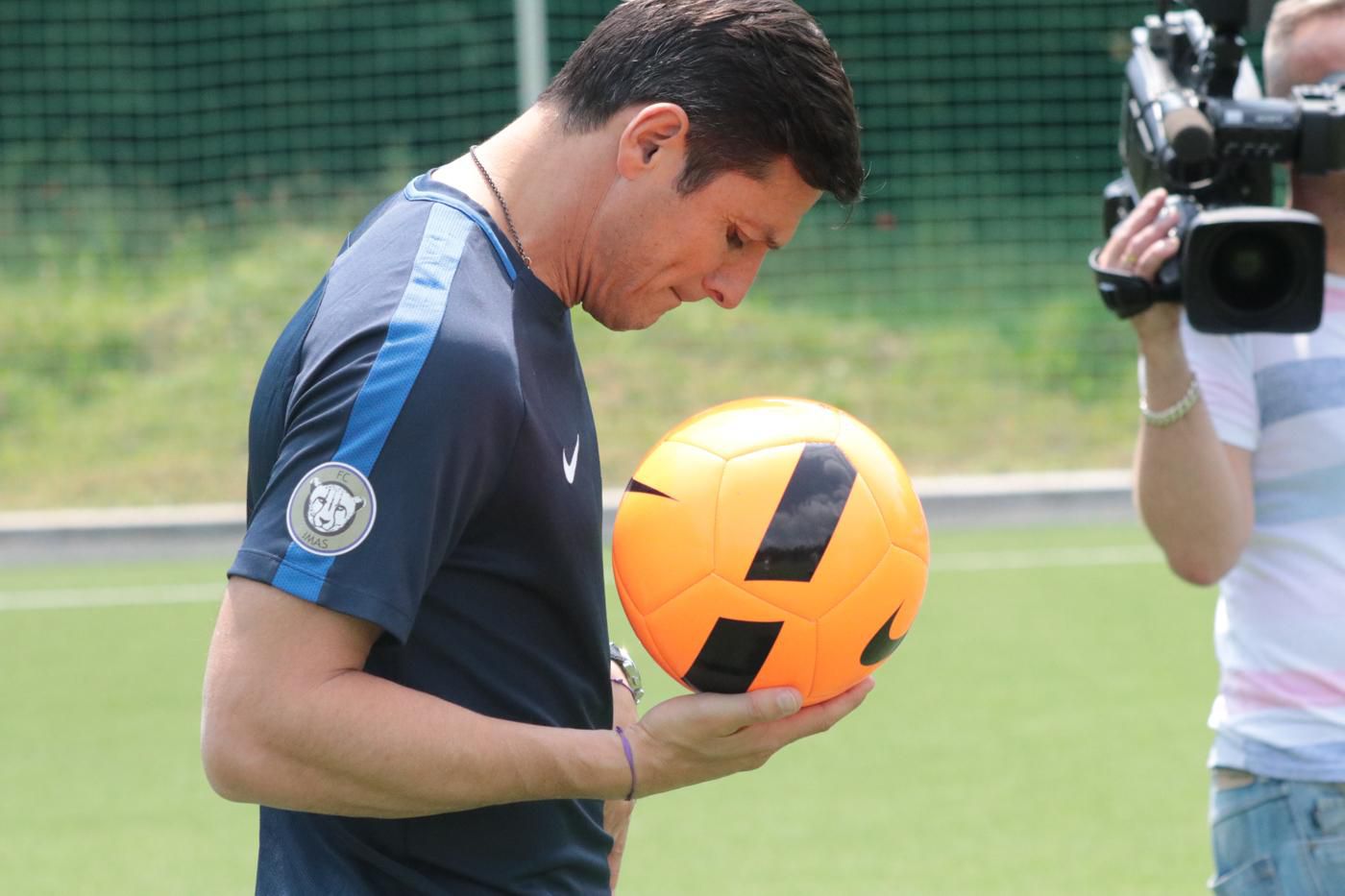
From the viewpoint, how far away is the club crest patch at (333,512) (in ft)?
5.45

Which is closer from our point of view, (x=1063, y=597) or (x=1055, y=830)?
(x=1055, y=830)

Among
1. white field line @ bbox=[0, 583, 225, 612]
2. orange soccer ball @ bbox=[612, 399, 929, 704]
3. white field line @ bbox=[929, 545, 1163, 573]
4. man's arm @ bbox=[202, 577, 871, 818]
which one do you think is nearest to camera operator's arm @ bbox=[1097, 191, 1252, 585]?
orange soccer ball @ bbox=[612, 399, 929, 704]

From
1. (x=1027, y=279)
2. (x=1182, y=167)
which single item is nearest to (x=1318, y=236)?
(x=1182, y=167)

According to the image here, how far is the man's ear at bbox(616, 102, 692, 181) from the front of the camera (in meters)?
1.87

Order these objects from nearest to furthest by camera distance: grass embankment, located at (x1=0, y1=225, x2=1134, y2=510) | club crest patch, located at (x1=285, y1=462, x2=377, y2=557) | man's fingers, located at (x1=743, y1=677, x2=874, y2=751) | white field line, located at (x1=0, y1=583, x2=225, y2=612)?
club crest patch, located at (x1=285, y1=462, x2=377, y2=557) < man's fingers, located at (x1=743, y1=677, x2=874, y2=751) < white field line, located at (x1=0, y1=583, x2=225, y2=612) < grass embankment, located at (x1=0, y1=225, x2=1134, y2=510)

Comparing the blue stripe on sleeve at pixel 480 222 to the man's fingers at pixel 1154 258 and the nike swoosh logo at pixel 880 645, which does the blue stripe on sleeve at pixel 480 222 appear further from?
the man's fingers at pixel 1154 258

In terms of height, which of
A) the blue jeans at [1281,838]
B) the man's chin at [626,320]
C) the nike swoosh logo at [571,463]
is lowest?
the blue jeans at [1281,838]

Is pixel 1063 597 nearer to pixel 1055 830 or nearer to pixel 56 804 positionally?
pixel 1055 830

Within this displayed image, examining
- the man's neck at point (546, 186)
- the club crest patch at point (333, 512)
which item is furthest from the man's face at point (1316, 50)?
the club crest patch at point (333, 512)

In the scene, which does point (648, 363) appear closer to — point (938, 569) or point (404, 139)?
point (938, 569)

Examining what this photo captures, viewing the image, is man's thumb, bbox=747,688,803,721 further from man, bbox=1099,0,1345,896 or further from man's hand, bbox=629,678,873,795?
man, bbox=1099,0,1345,896

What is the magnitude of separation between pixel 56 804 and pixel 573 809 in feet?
13.0

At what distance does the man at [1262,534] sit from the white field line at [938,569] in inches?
215

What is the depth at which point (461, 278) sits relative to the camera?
1797mm
